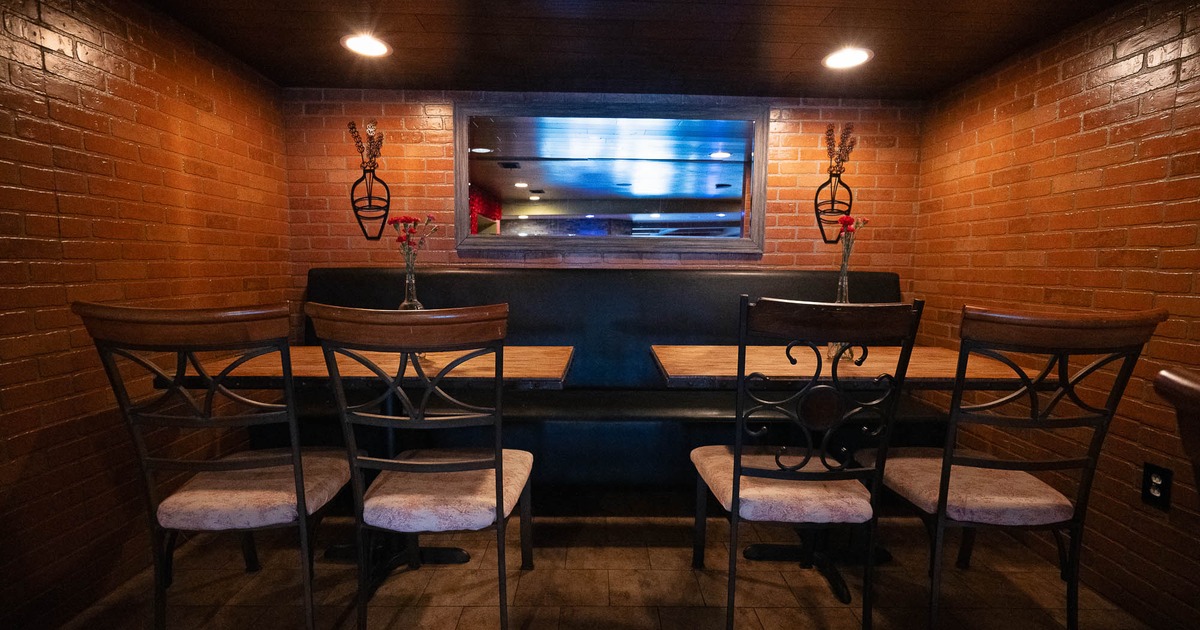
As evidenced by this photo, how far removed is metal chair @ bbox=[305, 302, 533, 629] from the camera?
128 cm

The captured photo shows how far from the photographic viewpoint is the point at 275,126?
2.91 metres

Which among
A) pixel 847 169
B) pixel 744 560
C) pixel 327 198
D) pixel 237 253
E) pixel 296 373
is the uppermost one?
pixel 847 169

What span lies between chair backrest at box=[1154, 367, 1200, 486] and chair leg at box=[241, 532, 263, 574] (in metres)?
2.64

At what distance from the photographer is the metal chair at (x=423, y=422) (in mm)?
1275

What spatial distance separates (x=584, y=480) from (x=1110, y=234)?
2.47 metres

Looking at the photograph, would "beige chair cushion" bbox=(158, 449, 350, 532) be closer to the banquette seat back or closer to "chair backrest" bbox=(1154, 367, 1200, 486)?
the banquette seat back

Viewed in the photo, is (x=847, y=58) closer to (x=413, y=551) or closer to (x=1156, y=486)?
(x=1156, y=486)

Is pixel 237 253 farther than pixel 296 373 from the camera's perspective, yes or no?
Yes

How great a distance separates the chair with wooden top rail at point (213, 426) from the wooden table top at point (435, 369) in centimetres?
11

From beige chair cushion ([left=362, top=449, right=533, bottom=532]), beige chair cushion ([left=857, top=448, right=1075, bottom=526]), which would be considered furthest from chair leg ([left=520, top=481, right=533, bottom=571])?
beige chair cushion ([left=857, top=448, right=1075, bottom=526])

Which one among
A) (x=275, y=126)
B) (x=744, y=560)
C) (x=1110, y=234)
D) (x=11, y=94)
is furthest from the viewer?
(x=275, y=126)

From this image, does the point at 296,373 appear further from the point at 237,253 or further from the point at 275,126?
the point at 275,126

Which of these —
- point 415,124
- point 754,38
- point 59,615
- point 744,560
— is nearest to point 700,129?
point 754,38

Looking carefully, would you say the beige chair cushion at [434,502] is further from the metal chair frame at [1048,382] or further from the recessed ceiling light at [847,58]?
the recessed ceiling light at [847,58]
